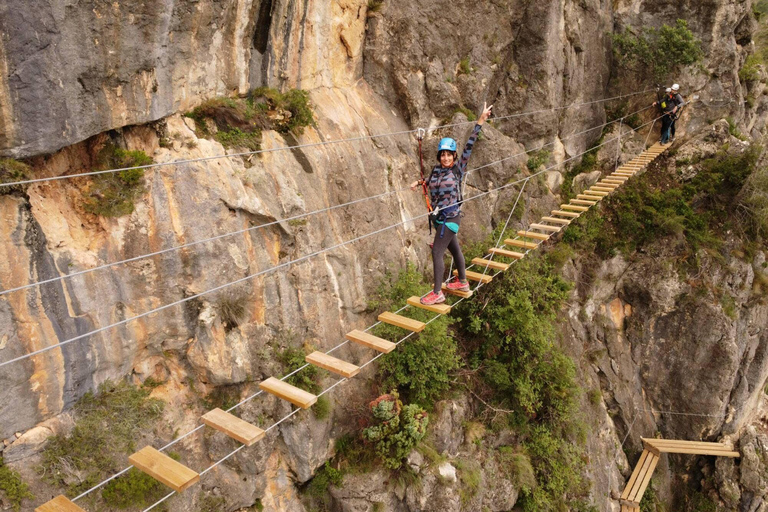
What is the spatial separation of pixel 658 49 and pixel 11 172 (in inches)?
563

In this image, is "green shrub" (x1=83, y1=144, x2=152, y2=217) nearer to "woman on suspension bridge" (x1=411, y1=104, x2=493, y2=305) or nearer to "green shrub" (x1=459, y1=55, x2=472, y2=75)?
"woman on suspension bridge" (x1=411, y1=104, x2=493, y2=305)

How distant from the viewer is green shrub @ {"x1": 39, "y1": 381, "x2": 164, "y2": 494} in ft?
15.8

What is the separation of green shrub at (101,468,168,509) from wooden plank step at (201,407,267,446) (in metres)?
1.53

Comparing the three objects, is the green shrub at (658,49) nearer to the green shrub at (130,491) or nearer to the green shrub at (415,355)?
the green shrub at (415,355)

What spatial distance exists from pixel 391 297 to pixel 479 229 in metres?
2.98

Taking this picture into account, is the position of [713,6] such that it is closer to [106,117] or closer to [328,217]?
[328,217]

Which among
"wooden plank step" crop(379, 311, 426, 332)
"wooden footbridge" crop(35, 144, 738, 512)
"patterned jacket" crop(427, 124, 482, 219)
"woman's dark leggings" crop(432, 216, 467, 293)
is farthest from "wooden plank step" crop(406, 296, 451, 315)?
"patterned jacket" crop(427, 124, 482, 219)

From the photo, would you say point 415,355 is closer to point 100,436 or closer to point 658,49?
point 100,436

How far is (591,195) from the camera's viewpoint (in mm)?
10109

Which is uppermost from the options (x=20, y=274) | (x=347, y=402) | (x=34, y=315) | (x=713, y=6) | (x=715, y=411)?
(x=713, y=6)

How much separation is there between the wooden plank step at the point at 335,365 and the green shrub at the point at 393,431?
6.49ft

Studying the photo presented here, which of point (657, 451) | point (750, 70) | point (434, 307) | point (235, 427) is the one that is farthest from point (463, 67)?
point (750, 70)

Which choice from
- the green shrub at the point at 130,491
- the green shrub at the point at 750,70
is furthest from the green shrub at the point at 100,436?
the green shrub at the point at 750,70

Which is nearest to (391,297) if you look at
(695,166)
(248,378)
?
(248,378)
